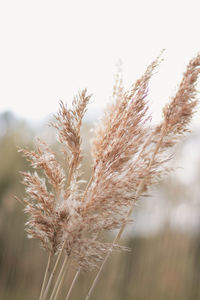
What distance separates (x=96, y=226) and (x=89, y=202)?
0.25 feet

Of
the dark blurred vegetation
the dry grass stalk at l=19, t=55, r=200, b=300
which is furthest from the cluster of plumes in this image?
the dark blurred vegetation

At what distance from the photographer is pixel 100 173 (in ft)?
2.73

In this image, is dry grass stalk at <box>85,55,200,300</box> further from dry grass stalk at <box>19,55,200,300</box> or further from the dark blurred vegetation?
the dark blurred vegetation

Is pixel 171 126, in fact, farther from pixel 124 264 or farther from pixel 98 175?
pixel 124 264

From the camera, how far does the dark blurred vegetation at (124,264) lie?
10.5 feet

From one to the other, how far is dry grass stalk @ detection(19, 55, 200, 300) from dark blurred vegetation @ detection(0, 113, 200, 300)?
1538 mm

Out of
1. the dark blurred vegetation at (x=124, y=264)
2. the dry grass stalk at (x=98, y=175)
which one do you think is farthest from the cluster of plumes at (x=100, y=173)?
the dark blurred vegetation at (x=124, y=264)

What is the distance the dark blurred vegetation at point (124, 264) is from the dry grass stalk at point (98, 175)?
1538 millimetres

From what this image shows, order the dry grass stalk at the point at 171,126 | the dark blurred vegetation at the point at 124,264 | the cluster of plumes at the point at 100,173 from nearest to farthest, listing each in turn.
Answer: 1. the cluster of plumes at the point at 100,173
2. the dry grass stalk at the point at 171,126
3. the dark blurred vegetation at the point at 124,264

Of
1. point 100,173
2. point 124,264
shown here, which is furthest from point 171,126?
point 124,264

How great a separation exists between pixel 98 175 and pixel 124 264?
309cm

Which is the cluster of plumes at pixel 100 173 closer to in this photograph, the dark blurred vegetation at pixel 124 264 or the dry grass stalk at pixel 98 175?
the dry grass stalk at pixel 98 175

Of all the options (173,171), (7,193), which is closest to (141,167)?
(173,171)

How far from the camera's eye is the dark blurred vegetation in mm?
3204
